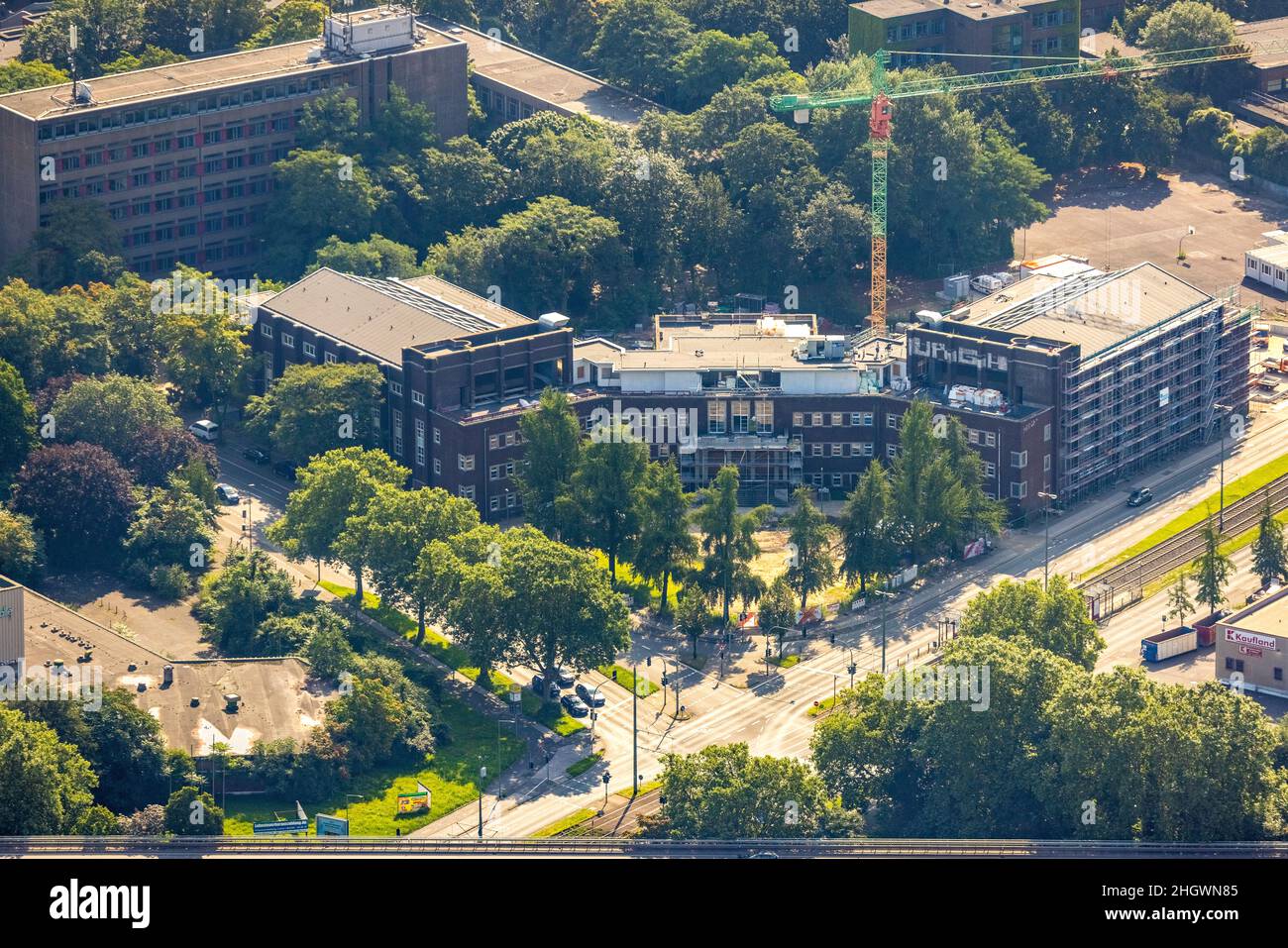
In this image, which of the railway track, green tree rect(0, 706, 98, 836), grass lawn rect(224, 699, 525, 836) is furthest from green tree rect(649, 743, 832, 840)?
green tree rect(0, 706, 98, 836)

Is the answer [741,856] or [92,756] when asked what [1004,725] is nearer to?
[741,856]

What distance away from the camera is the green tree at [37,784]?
607 ft

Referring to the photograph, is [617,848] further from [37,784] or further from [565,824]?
[37,784]

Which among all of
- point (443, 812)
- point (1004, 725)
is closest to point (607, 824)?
point (443, 812)

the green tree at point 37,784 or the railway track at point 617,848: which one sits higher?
the green tree at point 37,784

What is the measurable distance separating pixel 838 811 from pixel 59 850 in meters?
42.7

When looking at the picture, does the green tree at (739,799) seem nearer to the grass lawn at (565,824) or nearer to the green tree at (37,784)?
the grass lawn at (565,824)

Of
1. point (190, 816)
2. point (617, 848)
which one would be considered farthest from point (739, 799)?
point (190, 816)

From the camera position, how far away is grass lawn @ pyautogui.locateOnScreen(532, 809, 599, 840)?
636 feet

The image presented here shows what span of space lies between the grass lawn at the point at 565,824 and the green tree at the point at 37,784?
2554cm

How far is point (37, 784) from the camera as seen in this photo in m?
186

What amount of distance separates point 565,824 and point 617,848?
12.3 m

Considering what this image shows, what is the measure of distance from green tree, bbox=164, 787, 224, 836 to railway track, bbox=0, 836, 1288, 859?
177 inches

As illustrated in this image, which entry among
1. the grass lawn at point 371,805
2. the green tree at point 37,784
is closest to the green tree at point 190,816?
the grass lawn at point 371,805
